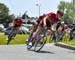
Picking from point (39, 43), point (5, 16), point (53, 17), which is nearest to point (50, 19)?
point (53, 17)

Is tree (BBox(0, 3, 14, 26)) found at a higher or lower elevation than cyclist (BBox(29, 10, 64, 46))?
lower

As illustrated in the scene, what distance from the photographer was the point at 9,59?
1246cm

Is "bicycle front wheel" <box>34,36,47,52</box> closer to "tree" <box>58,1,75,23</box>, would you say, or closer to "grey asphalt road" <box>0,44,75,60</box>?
"grey asphalt road" <box>0,44,75,60</box>

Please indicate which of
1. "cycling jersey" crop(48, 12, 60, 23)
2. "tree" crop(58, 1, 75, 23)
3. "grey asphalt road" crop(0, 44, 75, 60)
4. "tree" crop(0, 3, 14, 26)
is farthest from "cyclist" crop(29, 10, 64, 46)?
"tree" crop(0, 3, 14, 26)

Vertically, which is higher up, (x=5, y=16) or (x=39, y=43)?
(x=39, y=43)

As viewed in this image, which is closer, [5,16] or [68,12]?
[68,12]

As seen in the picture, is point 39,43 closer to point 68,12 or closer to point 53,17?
point 53,17

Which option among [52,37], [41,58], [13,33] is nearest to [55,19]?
[41,58]

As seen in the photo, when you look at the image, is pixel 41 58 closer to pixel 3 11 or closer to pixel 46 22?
pixel 46 22

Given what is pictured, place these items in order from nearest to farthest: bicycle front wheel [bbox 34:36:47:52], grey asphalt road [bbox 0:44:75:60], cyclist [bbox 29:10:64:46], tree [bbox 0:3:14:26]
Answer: grey asphalt road [bbox 0:44:75:60], cyclist [bbox 29:10:64:46], bicycle front wheel [bbox 34:36:47:52], tree [bbox 0:3:14:26]

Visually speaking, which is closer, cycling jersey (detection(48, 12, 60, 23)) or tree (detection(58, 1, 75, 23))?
cycling jersey (detection(48, 12, 60, 23))

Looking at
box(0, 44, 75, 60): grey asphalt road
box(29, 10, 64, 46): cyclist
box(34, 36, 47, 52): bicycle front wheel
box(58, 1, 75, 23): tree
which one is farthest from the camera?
box(58, 1, 75, 23): tree

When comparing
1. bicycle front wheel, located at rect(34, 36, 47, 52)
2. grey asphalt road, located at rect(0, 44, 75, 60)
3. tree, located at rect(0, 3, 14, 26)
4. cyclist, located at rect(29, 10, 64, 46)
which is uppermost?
cyclist, located at rect(29, 10, 64, 46)

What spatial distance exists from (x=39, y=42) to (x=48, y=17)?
1114 mm
